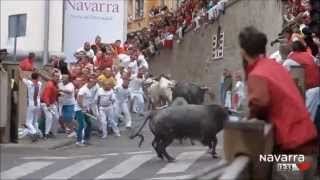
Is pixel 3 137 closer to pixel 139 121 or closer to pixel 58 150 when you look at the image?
pixel 58 150

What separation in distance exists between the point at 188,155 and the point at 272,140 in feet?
31.0

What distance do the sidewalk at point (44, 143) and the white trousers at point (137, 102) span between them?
530 cm

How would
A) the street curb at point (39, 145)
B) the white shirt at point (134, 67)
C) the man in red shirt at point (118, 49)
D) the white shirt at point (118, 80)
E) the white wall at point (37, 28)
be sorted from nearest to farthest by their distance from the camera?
1. the street curb at point (39, 145)
2. the white shirt at point (118, 80)
3. the white shirt at point (134, 67)
4. the man in red shirt at point (118, 49)
5. the white wall at point (37, 28)

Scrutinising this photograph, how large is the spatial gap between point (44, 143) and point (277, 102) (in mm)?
13167

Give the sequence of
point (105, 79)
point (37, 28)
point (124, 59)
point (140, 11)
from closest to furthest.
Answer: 1. point (105, 79)
2. point (124, 59)
3. point (37, 28)
4. point (140, 11)

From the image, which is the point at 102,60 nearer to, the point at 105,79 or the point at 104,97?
the point at 105,79

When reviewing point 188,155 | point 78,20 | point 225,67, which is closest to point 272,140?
point 188,155

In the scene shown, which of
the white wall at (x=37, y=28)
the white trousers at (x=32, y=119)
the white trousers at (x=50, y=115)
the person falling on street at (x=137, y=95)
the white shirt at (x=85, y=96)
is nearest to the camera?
the white trousers at (x=32, y=119)

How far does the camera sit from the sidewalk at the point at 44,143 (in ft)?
58.0

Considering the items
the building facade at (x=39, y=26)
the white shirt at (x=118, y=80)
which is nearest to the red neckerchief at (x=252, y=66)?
the white shirt at (x=118, y=80)

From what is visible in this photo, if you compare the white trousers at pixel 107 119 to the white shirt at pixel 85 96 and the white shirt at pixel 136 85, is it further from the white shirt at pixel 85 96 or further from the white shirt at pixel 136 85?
the white shirt at pixel 136 85

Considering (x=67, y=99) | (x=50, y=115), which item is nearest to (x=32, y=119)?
(x=50, y=115)

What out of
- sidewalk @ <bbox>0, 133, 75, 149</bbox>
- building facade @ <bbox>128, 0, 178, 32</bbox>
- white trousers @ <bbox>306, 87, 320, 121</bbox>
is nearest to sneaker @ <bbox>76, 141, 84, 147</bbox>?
sidewalk @ <bbox>0, 133, 75, 149</bbox>

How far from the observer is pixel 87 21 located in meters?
29.2
